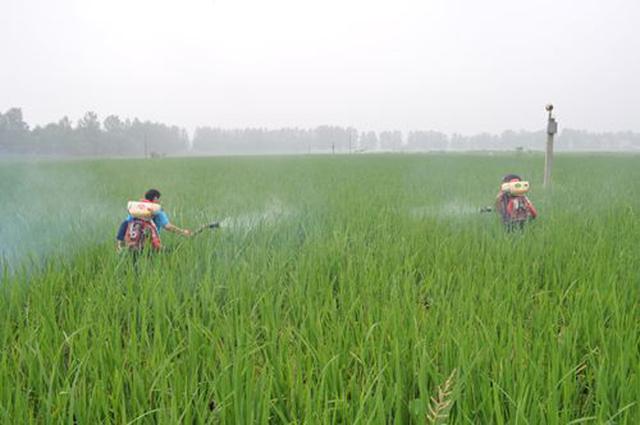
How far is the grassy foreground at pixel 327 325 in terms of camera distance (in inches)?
49.6

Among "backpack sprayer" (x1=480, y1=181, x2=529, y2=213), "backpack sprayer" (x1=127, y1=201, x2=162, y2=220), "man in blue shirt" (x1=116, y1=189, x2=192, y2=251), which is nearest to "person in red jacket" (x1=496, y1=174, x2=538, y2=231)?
"backpack sprayer" (x1=480, y1=181, x2=529, y2=213)

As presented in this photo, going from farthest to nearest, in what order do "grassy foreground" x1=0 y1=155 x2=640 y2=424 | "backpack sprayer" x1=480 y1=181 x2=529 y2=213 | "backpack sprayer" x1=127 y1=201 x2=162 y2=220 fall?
"backpack sprayer" x1=480 y1=181 x2=529 y2=213 < "backpack sprayer" x1=127 y1=201 x2=162 y2=220 < "grassy foreground" x1=0 y1=155 x2=640 y2=424

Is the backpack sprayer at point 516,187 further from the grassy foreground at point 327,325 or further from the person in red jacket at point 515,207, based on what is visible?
the grassy foreground at point 327,325

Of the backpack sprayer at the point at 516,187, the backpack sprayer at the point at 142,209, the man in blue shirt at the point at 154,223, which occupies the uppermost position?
the backpack sprayer at the point at 516,187

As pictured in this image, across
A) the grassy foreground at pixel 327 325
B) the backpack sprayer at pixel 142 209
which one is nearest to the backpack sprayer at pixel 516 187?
the grassy foreground at pixel 327 325

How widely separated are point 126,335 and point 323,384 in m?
1.24

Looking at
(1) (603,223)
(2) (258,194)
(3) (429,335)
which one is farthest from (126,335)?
(2) (258,194)

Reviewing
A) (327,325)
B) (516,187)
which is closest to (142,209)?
(327,325)

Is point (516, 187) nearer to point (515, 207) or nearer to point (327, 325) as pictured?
point (515, 207)

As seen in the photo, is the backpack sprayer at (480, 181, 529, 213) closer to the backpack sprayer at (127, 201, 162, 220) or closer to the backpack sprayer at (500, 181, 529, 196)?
the backpack sprayer at (500, 181, 529, 196)

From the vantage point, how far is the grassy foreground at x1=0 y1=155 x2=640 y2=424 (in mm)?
1260

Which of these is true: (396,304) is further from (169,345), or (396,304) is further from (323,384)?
(169,345)

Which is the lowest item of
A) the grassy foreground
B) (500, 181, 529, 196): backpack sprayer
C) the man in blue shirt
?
the grassy foreground

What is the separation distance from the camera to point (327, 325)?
1827 mm
